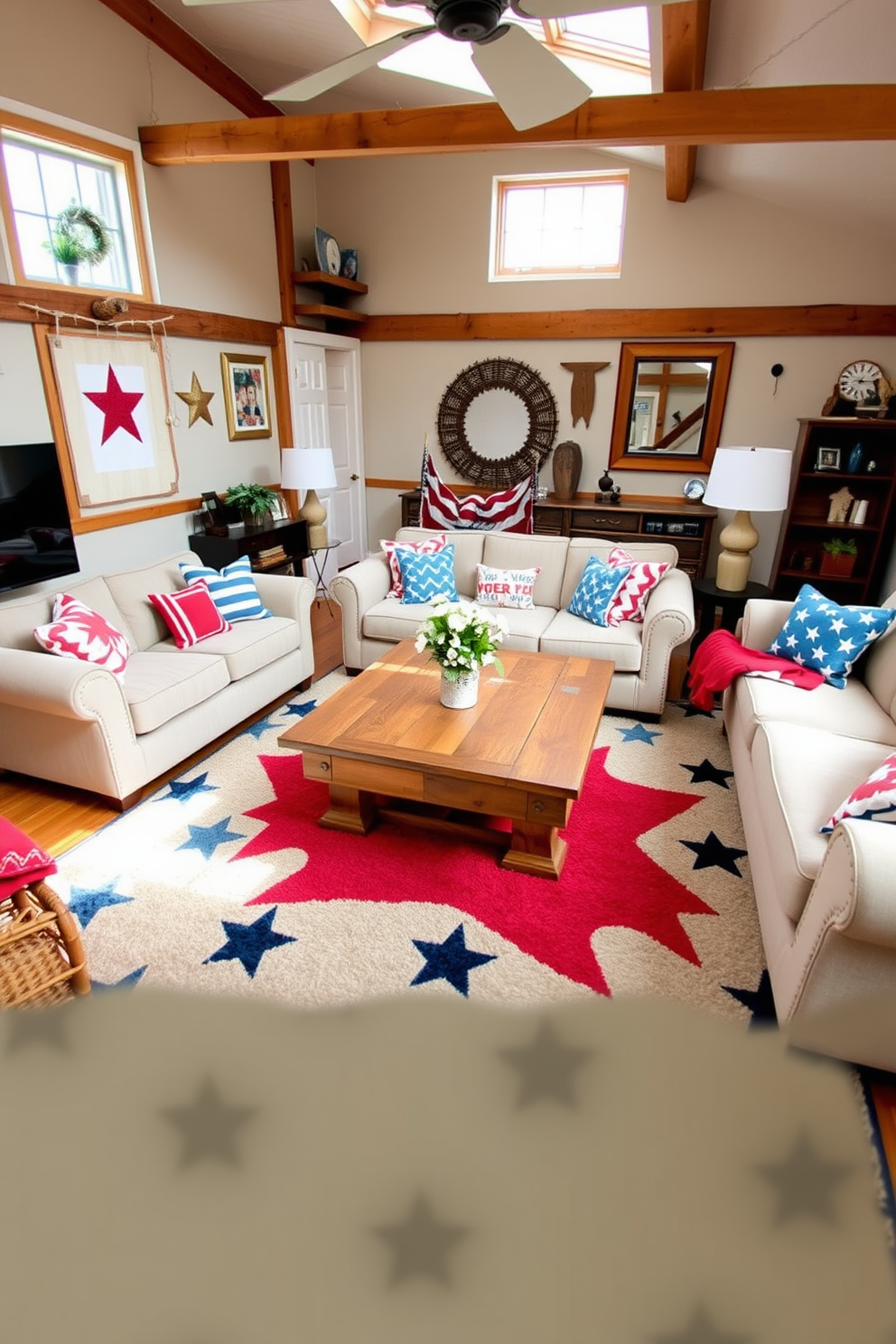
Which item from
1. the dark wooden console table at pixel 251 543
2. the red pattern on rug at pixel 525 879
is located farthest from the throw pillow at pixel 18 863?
the dark wooden console table at pixel 251 543

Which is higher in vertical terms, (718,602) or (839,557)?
(839,557)

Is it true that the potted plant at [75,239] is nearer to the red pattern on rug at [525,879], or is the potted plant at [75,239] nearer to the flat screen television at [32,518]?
the flat screen television at [32,518]

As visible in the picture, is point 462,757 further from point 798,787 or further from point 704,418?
point 704,418

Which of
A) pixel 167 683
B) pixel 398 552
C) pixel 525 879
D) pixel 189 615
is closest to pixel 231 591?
pixel 189 615

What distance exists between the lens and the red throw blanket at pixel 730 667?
9.16ft

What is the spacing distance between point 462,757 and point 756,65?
3.03m

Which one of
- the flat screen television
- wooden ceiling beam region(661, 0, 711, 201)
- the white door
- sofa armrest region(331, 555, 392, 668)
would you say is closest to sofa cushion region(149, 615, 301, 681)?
sofa armrest region(331, 555, 392, 668)

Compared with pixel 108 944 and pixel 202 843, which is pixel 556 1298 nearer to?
pixel 108 944

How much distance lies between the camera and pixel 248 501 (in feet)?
14.9

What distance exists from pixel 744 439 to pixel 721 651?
2.79 metres

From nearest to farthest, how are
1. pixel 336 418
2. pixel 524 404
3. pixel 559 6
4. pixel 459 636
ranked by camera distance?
pixel 559 6 → pixel 459 636 → pixel 524 404 → pixel 336 418

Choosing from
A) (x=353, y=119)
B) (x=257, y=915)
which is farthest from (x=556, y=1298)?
(x=353, y=119)

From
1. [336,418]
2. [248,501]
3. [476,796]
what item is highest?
[336,418]

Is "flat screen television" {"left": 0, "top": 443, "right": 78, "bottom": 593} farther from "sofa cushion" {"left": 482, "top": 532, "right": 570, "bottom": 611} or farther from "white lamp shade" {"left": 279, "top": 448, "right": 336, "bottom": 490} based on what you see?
"sofa cushion" {"left": 482, "top": 532, "right": 570, "bottom": 611}
